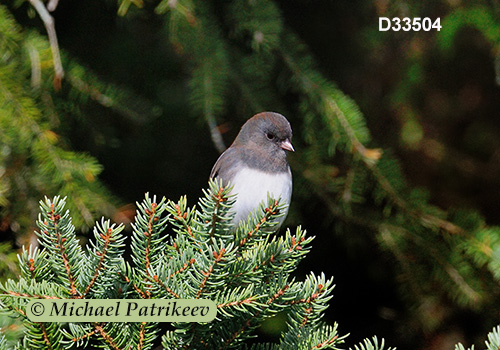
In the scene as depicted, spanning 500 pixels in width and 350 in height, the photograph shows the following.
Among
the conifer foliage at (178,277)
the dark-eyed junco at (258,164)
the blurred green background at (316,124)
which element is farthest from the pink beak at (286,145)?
the conifer foliage at (178,277)

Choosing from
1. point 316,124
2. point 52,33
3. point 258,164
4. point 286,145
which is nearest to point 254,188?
point 258,164

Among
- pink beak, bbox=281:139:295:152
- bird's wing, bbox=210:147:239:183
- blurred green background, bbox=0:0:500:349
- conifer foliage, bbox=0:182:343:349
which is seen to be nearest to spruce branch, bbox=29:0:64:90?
blurred green background, bbox=0:0:500:349

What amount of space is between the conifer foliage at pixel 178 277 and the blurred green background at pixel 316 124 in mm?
781

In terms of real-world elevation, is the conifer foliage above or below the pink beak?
below

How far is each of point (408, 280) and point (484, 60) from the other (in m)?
1.08

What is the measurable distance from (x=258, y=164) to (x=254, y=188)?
0.12 m

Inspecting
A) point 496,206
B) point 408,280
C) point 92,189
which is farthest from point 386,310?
point 92,189

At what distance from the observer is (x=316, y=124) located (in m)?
2.05

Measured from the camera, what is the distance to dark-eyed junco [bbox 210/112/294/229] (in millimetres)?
1707

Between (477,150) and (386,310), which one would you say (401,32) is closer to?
(477,150)

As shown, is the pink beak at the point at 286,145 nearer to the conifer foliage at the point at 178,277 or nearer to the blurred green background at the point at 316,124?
the blurred green background at the point at 316,124

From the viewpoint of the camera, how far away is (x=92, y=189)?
5.60 ft

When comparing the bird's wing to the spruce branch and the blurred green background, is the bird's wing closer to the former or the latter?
the blurred green background

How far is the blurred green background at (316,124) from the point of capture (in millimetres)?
1797
